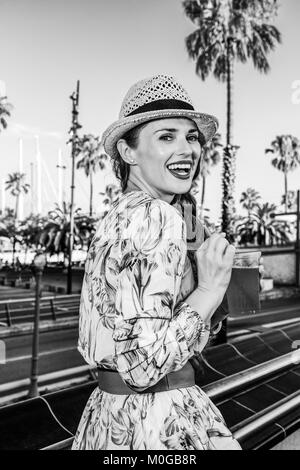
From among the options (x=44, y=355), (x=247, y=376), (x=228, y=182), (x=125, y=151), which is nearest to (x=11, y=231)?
(x=228, y=182)

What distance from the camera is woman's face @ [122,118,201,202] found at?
48.2 inches

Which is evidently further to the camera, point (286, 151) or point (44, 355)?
point (286, 151)

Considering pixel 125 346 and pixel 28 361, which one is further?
pixel 28 361

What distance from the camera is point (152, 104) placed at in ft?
4.02

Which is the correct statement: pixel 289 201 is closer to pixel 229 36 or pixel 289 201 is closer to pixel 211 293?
pixel 229 36

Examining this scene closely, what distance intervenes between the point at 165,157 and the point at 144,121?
0.12 metres

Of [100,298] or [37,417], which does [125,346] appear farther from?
[37,417]

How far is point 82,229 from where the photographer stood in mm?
33375

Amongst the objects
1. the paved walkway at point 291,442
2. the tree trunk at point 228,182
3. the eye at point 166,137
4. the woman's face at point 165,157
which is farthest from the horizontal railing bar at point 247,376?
Answer: the tree trunk at point 228,182

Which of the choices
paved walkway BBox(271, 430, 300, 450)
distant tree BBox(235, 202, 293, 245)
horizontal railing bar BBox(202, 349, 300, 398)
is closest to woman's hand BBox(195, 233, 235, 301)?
horizontal railing bar BBox(202, 349, 300, 398)

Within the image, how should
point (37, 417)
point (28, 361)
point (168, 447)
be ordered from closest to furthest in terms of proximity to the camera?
1. point (168, 447)
2. point (37, 417)
3. point (28, 361)

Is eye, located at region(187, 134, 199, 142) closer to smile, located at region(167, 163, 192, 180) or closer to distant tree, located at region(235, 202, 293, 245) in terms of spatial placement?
smile, located at region(167, 163, 192, 180)
